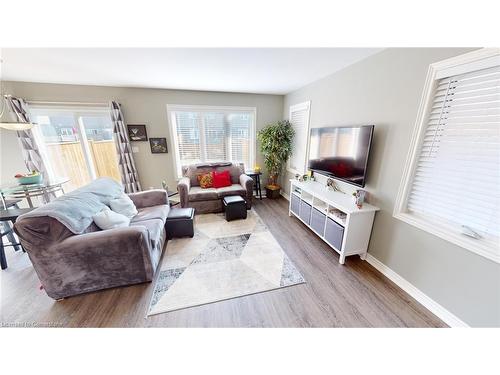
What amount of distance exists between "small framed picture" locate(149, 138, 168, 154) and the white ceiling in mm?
996

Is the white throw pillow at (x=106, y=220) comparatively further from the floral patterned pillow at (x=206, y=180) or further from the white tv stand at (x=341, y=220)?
the white tv stand at (x=341, y=220)

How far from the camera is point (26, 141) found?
2.90 meters

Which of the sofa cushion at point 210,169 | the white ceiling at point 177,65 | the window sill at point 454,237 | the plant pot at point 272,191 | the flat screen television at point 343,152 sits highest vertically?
the white ceiling at point 177,65

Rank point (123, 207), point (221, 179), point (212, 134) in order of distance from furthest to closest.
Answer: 1. point (212, 134)
2. point (221, 179)
3. point (123, 207)

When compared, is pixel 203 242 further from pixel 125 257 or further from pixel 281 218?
pixel 281 218

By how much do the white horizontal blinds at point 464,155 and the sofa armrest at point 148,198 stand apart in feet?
10.3

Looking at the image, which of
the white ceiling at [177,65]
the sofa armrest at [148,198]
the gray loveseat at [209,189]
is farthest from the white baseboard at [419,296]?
the sofa armrest at [148,198]

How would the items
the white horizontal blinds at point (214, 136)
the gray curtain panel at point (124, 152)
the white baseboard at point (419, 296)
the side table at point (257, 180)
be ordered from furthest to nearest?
the side table at point (257, 180)
the white horizontal blinds at point (214, 136)
the gray curtain panel at point (124, 152)
the white baseboard at point (419, 296)

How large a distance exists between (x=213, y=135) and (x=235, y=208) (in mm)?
1974

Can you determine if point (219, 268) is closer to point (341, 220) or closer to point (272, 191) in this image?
point (341, 220)

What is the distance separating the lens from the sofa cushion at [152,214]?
2.14m

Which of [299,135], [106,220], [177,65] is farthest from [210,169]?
[106,220]

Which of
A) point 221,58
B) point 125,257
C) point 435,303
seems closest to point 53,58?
point 221,58

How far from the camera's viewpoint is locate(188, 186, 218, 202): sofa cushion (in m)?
3.09
